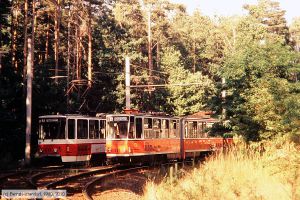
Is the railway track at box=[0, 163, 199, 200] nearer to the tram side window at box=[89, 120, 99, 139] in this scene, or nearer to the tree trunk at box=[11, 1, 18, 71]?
the tram side window at box=[89, 120, 99, 139]

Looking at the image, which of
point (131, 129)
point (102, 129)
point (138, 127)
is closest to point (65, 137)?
point (102, 129)

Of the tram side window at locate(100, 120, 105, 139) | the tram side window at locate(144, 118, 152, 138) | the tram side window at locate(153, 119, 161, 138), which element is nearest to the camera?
the tram side window at locate(144, 118, 152, 138)

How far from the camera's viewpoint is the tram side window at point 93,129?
84.4ft

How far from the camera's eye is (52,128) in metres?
24.6

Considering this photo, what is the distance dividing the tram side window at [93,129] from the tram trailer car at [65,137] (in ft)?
0.97

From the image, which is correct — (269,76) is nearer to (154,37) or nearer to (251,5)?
(154,37)

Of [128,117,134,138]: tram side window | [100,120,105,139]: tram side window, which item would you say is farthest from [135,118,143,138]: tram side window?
[100,120,105,139]: tram side window

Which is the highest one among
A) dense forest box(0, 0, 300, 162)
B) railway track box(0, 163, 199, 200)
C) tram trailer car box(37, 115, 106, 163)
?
dense forest box(0, 0, 300, 162)

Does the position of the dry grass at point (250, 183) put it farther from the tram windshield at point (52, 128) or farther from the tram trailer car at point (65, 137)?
the tram windshield at point (52, 128)

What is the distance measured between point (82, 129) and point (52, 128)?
5.16 feet

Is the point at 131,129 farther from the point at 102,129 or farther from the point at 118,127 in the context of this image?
the point at 102,129

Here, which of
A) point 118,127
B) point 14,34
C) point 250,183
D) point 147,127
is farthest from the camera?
point 14,34

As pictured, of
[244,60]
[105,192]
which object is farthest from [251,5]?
[105,192]

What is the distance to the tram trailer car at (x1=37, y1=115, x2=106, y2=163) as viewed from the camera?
24.3m
